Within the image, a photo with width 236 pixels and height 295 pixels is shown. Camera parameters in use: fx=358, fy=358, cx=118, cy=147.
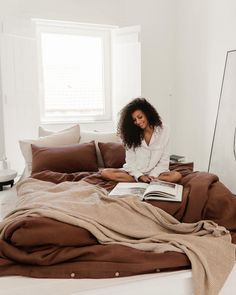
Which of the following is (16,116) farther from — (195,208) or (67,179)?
(195,208)

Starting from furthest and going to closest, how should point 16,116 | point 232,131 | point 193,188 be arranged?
point 16,116 < point 232,131 < point 193,188

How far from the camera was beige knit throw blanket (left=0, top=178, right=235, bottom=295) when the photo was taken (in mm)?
1488

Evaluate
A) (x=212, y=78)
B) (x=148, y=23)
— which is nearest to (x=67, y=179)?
(x=212, y=78)

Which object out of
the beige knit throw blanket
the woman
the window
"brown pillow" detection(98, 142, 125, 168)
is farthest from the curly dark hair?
the window

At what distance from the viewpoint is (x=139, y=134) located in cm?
282

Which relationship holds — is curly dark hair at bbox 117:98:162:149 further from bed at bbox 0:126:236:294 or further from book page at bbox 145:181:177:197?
bed at bbox 0:126:236:294

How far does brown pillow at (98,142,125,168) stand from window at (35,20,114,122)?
133cm

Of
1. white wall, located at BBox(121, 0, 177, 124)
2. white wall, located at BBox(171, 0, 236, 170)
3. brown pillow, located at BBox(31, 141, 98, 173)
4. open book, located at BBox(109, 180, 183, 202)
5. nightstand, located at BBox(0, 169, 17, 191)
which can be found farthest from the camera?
white wall, located at BBox(121, 0, 177, 124)

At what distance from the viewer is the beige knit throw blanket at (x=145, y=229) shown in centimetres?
149

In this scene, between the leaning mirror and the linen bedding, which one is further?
the leaning mirror

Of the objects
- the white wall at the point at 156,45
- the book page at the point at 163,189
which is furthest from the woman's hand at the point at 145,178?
the white wall at the point at 156,45

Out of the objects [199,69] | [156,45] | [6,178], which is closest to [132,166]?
[6,178]

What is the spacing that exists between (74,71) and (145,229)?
3164 millimetres

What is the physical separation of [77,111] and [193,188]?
278cm
